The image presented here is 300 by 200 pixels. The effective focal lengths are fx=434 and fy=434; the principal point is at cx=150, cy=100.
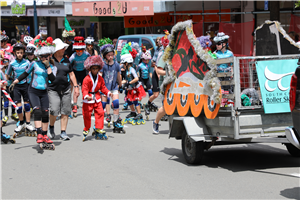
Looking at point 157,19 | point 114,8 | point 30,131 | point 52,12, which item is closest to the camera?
point 30,131

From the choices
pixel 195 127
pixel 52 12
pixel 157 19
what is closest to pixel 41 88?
pixel 195 127

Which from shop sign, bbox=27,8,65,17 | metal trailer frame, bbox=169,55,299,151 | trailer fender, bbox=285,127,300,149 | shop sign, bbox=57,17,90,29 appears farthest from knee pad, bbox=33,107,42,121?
shop sign, bbox=27,8,65,17

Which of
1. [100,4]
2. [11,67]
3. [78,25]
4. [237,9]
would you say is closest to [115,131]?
[11,67]

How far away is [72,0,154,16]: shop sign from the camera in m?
21.1

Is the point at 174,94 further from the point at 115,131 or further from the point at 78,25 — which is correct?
the point at 78,25

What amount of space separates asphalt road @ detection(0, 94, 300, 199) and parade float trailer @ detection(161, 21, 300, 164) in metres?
0.43

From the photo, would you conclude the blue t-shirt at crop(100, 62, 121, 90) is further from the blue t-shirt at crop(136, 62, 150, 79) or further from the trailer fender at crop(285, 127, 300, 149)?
the trailer fender at crop(285, 127, 300, 149)

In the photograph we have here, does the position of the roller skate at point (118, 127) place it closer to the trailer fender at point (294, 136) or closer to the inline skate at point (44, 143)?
the inline skate at point (44, 143)

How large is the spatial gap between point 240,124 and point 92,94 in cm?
397

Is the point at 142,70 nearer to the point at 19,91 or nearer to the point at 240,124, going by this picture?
the point at 19,91

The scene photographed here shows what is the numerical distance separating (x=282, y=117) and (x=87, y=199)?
290 centimetres

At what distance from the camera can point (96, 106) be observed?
888 centimetres

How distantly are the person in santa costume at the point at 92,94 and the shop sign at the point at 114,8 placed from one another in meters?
12.3

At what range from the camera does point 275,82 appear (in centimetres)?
596
